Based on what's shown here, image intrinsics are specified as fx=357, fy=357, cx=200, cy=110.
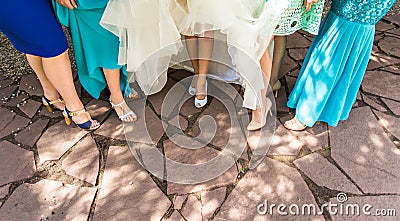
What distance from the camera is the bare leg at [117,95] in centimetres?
252

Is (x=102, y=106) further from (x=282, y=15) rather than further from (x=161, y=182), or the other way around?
(x=282, y=15)

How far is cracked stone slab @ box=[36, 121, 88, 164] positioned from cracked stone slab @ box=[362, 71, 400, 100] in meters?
2.33

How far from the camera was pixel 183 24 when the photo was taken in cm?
211

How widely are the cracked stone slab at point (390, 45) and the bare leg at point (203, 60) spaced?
6.24 ft

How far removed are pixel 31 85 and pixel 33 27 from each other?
1.14 meters

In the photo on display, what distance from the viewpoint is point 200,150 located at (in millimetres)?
2473

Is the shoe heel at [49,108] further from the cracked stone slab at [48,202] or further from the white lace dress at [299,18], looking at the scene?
the white lace dress at [299,18]

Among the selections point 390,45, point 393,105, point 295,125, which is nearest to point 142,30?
point 295,125

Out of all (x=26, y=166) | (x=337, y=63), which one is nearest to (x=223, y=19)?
(x=337, y=63)

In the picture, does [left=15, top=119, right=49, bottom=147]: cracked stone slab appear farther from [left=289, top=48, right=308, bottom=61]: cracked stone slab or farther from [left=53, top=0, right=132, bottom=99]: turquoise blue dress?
[left=289, top=48, right=308, bottom=61]: cracked stone slab

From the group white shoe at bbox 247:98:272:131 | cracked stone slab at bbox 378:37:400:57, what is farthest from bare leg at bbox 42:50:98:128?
cracked stone slab at bbox 378:37:400:57

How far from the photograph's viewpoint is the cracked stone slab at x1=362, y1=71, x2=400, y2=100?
115 inches

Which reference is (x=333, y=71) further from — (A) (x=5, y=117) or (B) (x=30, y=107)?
(A) (x=5, y=117)

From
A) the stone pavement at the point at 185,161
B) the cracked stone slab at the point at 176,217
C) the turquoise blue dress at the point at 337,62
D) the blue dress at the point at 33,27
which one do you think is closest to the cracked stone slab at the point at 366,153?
the stone pavement at the point at 185,161
